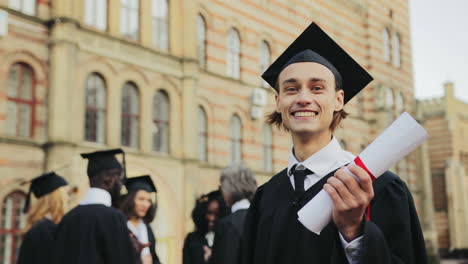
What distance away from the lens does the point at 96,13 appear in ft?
46.0

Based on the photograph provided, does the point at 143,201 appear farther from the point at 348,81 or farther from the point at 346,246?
the point at 346,246

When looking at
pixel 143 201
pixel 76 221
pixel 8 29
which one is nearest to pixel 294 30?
Answer: pixel 8 29

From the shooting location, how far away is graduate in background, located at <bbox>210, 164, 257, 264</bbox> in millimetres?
4301

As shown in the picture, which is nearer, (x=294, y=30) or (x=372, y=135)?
(x=294, y=30)

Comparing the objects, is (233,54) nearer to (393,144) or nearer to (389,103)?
(389,103)

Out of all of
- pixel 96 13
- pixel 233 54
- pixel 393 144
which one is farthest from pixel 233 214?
pixel 233 54

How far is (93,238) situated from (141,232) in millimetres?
2008

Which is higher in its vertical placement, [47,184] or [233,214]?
[47,184]

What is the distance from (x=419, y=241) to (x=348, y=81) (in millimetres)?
818

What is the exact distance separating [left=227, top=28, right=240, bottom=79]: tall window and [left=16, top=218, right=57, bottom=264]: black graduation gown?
12875mm

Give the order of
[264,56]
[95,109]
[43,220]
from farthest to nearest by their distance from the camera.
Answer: [264,56] < [95,109] < [43,220]

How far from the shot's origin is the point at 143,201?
6359 millimetres

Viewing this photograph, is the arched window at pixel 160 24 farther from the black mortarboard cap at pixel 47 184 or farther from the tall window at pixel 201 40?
the black mortarboard cap at pixel 47 184

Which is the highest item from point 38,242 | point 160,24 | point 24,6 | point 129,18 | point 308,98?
point 160,24
